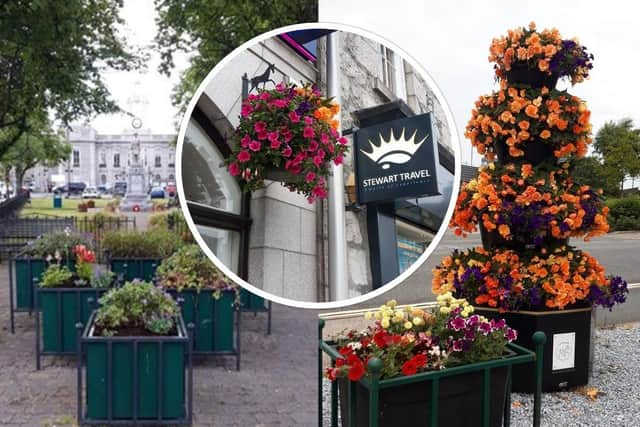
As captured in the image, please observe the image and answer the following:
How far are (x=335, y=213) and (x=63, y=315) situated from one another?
425 cm

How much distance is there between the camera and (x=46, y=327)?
195 inches

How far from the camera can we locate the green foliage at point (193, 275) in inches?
195

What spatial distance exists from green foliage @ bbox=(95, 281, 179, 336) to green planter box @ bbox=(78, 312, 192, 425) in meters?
0.17

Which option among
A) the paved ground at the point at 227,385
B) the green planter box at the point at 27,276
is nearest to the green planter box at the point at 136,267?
the green planter box at the point at 27,276

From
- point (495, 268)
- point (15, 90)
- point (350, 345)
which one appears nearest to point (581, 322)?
point (495, 268)

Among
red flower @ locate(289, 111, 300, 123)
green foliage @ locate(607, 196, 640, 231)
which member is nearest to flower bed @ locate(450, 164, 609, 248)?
red flower @ locate(289, 111, 300, 123)

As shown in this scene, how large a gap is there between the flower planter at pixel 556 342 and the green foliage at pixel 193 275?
2036mm

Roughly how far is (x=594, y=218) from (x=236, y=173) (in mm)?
3692

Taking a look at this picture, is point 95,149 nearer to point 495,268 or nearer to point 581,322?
point 495,268

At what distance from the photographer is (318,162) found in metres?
1.30

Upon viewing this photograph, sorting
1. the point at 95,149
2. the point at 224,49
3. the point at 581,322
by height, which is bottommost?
→ the point at 581,322

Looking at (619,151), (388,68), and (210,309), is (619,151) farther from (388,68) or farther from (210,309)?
(388,68)

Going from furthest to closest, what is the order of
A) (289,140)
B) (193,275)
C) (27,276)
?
(27,276) < (193,275) < (289,140)

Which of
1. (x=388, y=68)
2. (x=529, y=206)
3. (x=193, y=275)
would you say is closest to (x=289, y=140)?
(x=388, y=68)
